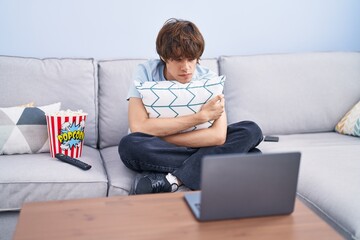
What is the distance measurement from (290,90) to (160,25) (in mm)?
789

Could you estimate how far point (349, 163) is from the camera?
1588mm

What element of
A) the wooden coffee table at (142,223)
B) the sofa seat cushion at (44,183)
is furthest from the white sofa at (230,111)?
the wooden coffee table at (142,223)

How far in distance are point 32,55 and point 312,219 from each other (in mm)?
1694

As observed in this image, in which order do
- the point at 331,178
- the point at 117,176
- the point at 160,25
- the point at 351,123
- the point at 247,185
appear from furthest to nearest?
the point at 160,25, the point at 351,123, the point at 117,176, the point at 331,178, the point at 247,185

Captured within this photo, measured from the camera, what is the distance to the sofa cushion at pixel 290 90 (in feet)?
6.97

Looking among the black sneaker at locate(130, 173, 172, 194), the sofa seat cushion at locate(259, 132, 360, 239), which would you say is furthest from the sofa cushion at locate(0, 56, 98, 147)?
the sofa seat cushion at locate(259, 132, 360, 239)

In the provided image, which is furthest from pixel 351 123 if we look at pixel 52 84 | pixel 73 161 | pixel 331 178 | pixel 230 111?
pixel 52 84

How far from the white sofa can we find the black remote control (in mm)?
22

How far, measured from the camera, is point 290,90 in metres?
2.16

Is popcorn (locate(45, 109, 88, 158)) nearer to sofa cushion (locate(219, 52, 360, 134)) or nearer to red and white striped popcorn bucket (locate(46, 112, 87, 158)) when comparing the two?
red and white striped popcorn bucket (locate(46, 112, 87, 158))

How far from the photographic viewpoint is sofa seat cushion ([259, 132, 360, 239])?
4.08ft

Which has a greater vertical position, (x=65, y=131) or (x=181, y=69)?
(x=181, y=69)

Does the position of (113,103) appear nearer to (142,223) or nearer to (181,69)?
(181,69)

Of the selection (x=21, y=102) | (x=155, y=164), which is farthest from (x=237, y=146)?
(x=21, y=102)
